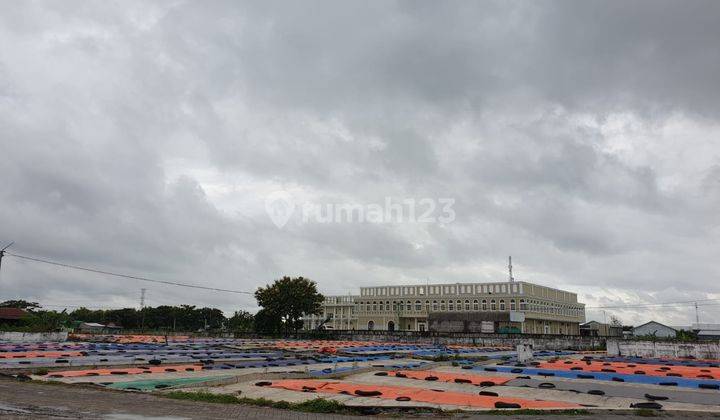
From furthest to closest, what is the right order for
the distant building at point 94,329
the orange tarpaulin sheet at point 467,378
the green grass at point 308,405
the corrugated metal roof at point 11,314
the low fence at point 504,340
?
the distant building at point 94,329 → the corrugated metal roof at point 11,314 → the low fence at point 504,340 → the orange tarpaulin sheet at point 467,378 → the green grass at point 308,405

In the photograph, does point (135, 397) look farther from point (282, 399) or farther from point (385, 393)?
point (385, 393)

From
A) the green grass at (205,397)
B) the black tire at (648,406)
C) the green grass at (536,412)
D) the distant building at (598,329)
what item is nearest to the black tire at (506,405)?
the green grass at (536,412)

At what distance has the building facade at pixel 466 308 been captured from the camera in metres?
86.8

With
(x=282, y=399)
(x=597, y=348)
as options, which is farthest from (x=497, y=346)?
(x=282, y=399)

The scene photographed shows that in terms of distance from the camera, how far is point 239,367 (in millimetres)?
24297

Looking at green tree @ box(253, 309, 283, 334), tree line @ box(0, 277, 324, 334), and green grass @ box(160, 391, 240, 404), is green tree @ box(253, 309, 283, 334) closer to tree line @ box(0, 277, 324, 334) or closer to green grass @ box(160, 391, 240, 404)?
tree line @ box(0, 277, 324, 334)

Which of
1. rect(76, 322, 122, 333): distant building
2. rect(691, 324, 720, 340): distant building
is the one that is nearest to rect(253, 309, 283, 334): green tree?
rect(76, 322, 122, 333): distant building

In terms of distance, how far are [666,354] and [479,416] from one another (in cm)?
3193

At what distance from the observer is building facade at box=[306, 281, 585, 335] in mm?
86812

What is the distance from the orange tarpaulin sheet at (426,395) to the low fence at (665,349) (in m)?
28.3

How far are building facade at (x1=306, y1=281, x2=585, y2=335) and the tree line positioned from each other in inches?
978

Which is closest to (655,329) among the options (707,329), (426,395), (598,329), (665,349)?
(707,329)

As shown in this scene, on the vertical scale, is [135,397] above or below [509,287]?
below

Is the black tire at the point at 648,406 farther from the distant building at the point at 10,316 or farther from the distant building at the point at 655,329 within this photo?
the distant building at the point at 10,316
